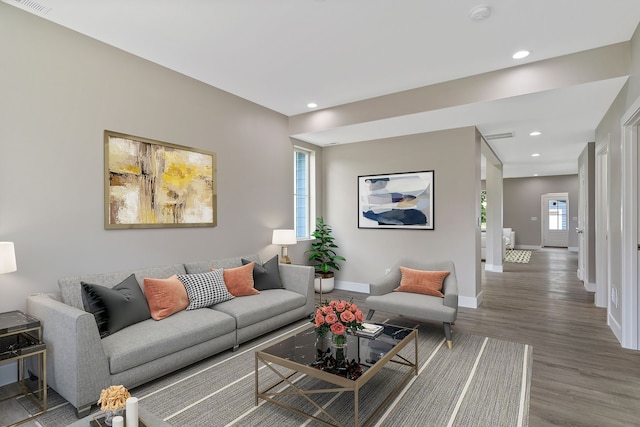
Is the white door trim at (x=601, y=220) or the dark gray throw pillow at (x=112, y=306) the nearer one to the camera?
the dark gray throw pillow at (x=112, y=306)

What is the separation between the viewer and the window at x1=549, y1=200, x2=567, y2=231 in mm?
11794

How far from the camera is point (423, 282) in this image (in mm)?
3945

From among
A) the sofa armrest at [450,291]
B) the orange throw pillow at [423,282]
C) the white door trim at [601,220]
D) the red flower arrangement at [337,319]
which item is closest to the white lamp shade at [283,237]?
the orange throw pillow at [423,282]

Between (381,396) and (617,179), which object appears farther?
(617,179)

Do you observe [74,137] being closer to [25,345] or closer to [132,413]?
[25,345]

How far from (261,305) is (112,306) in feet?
4.52

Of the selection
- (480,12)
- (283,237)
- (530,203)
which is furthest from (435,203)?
(530,203)

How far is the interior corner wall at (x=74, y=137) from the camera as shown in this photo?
261cm

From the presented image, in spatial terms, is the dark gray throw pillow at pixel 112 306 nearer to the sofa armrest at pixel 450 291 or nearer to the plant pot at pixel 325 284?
the sofa armrest at pixel 450 291

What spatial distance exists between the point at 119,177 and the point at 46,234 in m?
0.78

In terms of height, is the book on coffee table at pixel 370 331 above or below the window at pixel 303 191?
below

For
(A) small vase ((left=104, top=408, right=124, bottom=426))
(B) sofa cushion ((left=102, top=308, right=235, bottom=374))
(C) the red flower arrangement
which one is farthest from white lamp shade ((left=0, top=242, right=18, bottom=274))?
(C) the red flower arrangement

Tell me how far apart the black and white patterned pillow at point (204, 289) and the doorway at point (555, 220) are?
12491 mm

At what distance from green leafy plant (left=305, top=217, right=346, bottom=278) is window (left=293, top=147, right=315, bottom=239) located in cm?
22
